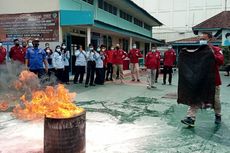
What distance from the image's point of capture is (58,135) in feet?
14.8

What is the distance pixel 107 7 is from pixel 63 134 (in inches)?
780

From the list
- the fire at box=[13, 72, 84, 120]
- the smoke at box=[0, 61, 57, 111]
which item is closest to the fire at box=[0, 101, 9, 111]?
the smoke at box=[0, 61, 57, 111]

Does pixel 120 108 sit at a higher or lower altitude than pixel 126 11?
lower

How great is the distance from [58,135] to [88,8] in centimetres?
1566

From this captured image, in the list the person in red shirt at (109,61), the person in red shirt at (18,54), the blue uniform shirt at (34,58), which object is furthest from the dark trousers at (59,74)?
the blue uniform shirt at (34,58)

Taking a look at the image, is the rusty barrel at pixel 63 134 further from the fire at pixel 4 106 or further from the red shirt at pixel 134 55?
the red shirt at pixel 134 55

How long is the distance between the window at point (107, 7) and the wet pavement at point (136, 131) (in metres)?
13.4

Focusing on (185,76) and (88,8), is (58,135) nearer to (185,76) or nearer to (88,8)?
(185,76)

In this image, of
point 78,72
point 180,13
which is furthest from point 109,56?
point 180,13

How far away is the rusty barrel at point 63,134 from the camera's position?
449 centimetres

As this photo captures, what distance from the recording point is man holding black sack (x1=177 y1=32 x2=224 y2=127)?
21.4 feet

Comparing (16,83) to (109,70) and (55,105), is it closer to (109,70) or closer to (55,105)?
(109,70)

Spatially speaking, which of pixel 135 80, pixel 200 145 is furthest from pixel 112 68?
pixel 200 145

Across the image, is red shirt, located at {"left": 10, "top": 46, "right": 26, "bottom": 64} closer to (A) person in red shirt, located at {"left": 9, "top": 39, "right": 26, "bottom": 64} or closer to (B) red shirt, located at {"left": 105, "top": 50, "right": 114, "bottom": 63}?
(A) person in red shirt, located at {"left": 9, "top": 39, "right": 26, "bottom": 64}
